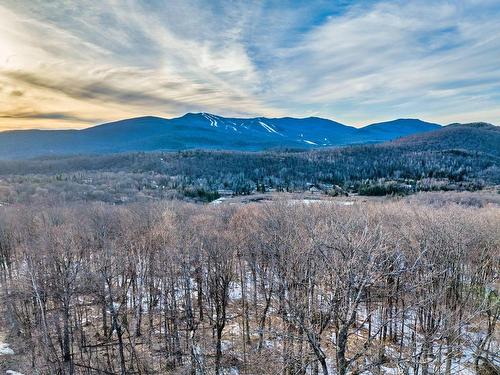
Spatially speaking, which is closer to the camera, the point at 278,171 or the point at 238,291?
the point at 238,291

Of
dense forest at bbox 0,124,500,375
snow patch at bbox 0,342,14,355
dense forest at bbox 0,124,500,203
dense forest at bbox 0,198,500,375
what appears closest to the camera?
dense forest at bbox 0,124,500,375

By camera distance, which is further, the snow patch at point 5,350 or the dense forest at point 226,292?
the snow patch at point 5,350

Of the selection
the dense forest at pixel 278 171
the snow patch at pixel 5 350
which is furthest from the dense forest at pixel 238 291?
the dense forest at pixel 278 171

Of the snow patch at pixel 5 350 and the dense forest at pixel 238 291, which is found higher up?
the dense forest at pixel 238 291

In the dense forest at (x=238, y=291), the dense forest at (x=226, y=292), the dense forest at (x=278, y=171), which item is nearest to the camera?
the dense forest at (x=238, y=291)

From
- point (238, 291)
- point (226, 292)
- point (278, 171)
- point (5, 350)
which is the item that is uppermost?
point (278, 171)

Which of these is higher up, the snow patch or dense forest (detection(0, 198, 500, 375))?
dense forest (detection(0, 198, 500, 375))

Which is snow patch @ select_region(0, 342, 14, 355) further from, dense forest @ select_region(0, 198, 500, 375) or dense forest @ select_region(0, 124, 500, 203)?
A: dense forest @ select_region(0, 124, 500, 203)

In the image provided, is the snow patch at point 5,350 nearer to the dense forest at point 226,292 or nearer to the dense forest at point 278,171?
the dense forest at point 226,292

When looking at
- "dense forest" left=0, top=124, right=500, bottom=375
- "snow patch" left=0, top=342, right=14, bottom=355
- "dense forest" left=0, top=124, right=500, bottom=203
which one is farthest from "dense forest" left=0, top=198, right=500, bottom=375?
"dense forest" left=0, top=124, right=500, bottom=203

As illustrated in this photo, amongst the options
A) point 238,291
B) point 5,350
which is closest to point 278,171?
point 238,291

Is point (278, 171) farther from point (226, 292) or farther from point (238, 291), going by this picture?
point (226, 292)
